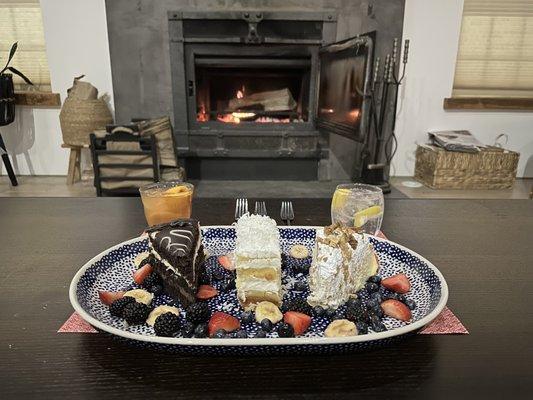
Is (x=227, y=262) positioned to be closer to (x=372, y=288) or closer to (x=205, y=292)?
(x=205, y=292)

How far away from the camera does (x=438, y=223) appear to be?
3.68 ft

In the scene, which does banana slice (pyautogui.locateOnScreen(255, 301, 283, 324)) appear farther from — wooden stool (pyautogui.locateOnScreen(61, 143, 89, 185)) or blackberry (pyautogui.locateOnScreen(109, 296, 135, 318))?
wooden stool (pyautogui.locateOnScreen(61, 143, 89, 185))

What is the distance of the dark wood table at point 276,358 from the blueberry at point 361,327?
39mm

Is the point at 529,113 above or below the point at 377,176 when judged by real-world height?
above

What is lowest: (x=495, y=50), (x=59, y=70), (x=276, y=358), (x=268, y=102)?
(x=276, y=358)

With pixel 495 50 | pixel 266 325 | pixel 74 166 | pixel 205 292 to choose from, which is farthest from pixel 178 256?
pixel 495 50

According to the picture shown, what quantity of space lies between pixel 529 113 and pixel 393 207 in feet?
9.62

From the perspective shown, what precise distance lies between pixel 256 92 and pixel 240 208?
2.42 meters

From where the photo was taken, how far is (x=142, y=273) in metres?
0.82

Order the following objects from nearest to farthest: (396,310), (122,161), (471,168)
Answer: (396,310) < (122,161) < (471,168)

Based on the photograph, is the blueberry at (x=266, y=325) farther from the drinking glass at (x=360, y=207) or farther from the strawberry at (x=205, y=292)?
the drinking glass at (x=360, y=207)

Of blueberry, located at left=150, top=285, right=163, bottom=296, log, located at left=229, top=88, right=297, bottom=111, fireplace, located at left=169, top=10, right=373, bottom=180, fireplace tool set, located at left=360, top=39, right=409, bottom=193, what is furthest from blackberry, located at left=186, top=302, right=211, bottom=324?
log, located at left=229, top=88, right=297, bottom=111

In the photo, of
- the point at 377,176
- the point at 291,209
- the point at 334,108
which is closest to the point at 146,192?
the point at 291,209

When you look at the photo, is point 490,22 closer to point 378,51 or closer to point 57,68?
point 378,51
